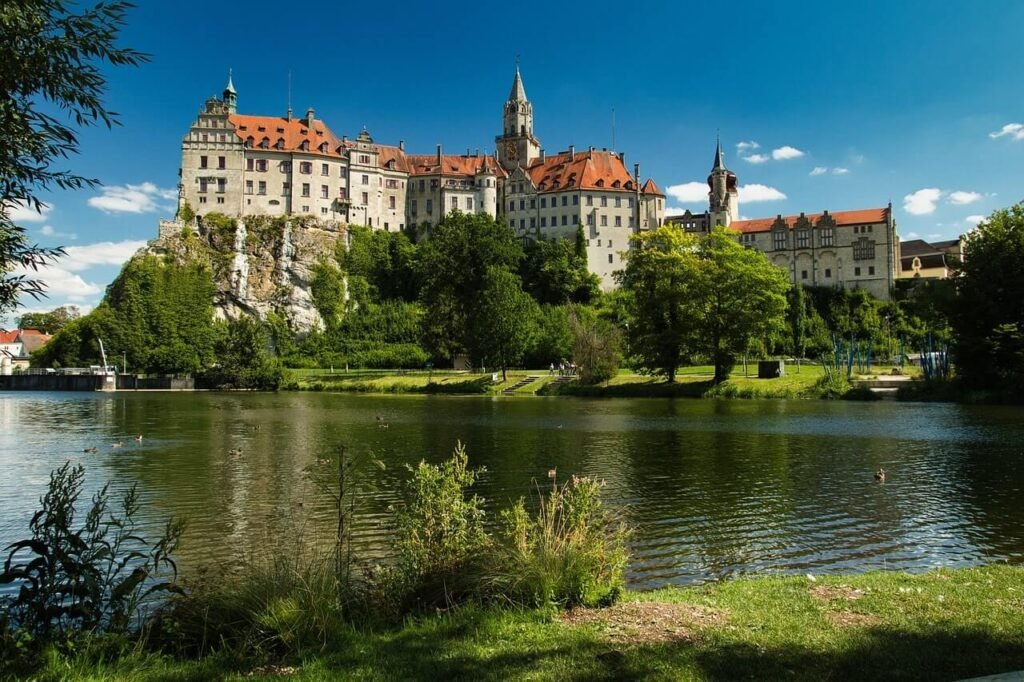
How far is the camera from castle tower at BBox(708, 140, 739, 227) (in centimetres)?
11481

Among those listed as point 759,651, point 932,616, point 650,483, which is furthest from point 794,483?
point 759,651

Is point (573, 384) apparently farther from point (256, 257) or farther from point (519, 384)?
point (256, 257)

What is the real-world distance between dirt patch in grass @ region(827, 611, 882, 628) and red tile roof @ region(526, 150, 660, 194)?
10379cm

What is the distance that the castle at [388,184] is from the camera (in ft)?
342

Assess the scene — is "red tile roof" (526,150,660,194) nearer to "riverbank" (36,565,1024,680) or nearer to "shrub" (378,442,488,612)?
"shrub" (378,442,488,612)

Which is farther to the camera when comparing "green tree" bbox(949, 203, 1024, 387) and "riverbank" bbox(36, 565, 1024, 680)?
"green tree" bbox(949, 203, 1024, 387)

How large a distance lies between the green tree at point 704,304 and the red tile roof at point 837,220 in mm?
45738

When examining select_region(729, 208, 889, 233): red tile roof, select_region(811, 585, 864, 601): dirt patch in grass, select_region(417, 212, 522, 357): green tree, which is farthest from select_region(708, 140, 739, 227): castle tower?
select_region(811, 585, 864, 601): dirt patch in grass

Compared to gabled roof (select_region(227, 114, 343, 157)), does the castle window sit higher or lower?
lower

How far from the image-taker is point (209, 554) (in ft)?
40.6

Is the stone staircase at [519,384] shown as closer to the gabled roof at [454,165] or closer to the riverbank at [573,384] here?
the riverbank at [573,384]

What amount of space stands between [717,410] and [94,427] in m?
33.3

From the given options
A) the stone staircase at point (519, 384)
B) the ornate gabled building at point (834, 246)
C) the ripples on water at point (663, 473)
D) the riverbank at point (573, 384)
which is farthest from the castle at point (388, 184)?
the ripples on water at point (663, 473)

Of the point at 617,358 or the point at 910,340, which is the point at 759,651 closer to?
the point at 617,358
